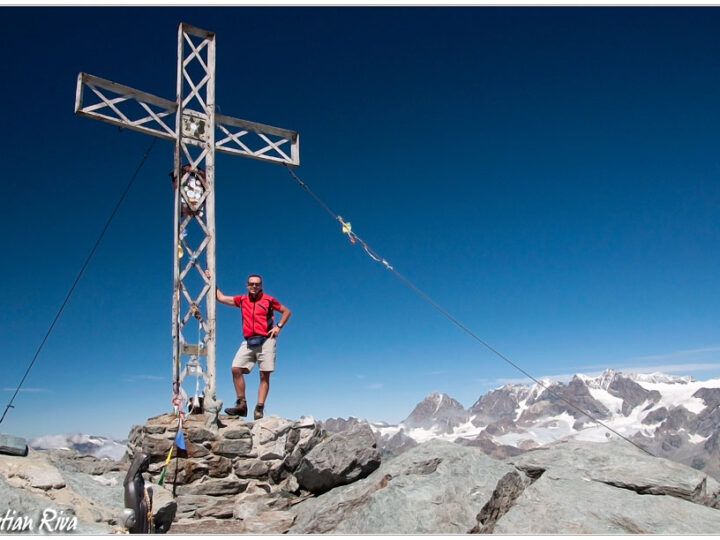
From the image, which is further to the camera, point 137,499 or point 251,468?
point 251,468

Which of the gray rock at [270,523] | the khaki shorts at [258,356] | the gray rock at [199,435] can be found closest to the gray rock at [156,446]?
the gray rock at [199,435]

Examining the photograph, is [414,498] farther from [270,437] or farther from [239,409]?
[239,409]

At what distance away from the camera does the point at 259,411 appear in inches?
411

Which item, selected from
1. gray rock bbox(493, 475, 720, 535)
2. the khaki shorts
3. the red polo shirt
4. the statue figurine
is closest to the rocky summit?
gray rock bbox(493, 475, 720, 535)

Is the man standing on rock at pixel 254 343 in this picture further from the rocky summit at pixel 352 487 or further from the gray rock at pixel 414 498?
the gray rock at pixel 414 498

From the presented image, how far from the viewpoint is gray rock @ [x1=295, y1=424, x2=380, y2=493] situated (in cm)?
866

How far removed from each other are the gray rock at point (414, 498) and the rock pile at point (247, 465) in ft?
1.24

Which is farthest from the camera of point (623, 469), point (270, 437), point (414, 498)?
point (270, 437)

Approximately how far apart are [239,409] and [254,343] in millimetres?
1325

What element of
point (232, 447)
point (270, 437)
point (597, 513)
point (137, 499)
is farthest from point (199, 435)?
point (597, 513)

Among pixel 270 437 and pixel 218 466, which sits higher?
pixel 270 437

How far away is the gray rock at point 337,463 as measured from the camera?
28.4ft

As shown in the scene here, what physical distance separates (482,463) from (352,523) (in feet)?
7.21

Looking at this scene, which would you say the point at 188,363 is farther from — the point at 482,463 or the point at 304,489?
the point at 482,463
